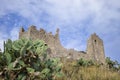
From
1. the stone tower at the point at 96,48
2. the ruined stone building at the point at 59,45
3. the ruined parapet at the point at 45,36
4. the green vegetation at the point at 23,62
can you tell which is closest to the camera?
the green vegetation at the point at 23,62

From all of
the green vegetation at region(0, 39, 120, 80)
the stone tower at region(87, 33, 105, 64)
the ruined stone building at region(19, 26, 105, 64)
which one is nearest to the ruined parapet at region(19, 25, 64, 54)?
the ruined stone building at region(19, 26, 105, 64)

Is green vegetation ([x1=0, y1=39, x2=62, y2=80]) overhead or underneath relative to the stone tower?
underneath

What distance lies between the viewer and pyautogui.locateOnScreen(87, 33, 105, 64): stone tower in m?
37.4

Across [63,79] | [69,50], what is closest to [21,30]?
[69,50]

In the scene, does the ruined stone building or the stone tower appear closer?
the ruined stone building

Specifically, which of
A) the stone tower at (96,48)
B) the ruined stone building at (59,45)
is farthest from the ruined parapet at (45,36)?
the stone tower at (96,48)

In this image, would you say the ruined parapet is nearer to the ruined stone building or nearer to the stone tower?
the ruined stone building

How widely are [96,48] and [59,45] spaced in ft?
29.9

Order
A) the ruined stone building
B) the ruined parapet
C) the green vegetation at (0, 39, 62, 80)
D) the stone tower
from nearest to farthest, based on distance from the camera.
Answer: the green vegetation at (0, 39, 62, 80) → the ruined parapet → the ruined stone building → the stone tower

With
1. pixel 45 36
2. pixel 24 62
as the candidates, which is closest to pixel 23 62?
pixel 24 62

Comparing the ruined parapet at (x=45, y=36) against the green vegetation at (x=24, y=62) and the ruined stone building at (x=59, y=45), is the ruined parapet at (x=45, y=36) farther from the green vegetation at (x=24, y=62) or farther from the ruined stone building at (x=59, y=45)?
the green vegetation at (x=24, y=62)

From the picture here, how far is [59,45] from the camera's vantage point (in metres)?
31.9

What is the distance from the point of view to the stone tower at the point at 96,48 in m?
37.4

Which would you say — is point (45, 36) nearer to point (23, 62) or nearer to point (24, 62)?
point (24, 62)
